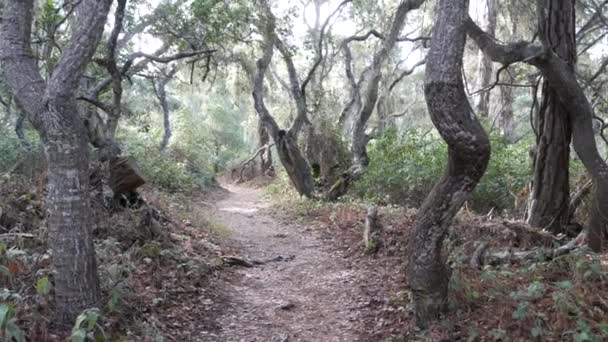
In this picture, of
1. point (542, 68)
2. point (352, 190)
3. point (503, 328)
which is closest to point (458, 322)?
point (503, 328)

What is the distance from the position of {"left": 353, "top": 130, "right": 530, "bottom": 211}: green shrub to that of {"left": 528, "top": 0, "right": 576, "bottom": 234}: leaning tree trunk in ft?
9.82

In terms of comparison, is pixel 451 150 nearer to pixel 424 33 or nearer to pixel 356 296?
pixel 356 296

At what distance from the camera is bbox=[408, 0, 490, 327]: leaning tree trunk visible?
4.52 metres

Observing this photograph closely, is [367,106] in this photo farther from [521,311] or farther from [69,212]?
[69,212]

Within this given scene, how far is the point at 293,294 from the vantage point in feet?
22.8

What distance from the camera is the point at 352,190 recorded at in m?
14.5

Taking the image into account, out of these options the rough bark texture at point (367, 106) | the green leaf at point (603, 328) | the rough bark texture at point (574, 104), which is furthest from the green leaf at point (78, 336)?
the rough bark texture at point (367, 106)

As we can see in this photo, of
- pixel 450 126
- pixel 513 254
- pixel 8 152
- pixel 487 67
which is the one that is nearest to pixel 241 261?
pixel 513 254

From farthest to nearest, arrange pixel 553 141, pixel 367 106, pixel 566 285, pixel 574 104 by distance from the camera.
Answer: pixel 367 106, pixel 553 141, pixel 574 104, pixel 566 285

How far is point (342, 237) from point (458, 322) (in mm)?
5101

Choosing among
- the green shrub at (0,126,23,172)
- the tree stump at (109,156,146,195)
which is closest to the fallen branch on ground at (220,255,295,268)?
the tree stump at (109,156,146,195)

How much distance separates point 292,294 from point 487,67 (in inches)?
494

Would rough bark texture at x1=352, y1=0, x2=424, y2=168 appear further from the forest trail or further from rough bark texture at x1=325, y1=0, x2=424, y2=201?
the forest trail

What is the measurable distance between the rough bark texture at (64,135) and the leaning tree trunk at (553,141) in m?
6.08
